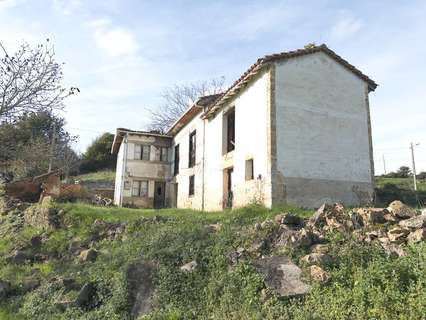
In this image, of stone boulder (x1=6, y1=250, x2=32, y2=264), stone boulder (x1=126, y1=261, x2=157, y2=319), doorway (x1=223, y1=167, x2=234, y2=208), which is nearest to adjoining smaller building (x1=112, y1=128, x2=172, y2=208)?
doorway (x1=223, y1=167, x2=234, y2=208)

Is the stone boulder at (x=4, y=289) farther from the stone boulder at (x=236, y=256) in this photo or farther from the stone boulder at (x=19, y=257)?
the stone boulder at (x=236, y=256)

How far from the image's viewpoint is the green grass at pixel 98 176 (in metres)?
39.2

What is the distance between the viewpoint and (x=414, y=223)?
802cm

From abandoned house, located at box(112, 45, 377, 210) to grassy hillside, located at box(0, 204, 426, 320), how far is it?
1909 millimetres

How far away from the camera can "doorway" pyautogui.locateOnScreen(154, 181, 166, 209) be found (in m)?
27.5

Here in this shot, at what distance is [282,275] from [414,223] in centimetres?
299

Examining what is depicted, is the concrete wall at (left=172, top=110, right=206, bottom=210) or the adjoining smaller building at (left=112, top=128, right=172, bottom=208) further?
the adjoining smaller building at (left=112, top=128, right=172, bottom=208)

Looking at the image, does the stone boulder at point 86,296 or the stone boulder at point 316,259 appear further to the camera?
the stone boulder at point 86,296

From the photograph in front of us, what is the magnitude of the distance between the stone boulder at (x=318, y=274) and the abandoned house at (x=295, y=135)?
684 centimetres

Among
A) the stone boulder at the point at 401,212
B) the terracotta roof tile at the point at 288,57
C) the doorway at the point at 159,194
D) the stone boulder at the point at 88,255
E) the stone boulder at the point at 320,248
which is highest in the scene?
the terracotta roof tile at the point at 288,57

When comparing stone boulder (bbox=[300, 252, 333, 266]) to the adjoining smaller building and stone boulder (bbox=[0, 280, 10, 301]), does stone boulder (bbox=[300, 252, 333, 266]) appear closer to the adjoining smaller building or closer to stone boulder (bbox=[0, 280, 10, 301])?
stone boulder (bbox=[0, 280, 10, 301])

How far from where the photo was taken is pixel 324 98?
Result: 16.3 meters

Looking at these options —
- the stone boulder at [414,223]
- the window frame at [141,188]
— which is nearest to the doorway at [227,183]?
the window frame at [141,188]

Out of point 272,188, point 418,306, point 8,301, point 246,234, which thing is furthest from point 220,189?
point 418,306
